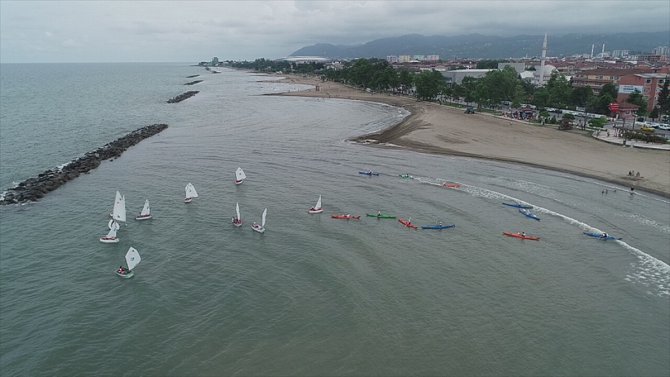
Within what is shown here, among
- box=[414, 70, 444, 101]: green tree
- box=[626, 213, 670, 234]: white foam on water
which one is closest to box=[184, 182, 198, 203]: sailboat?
box=[626, 213, 670, 234]: white foam on water

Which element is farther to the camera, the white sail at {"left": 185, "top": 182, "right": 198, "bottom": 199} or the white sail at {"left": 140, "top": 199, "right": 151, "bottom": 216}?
the white sail at {"left": 185, "top": 182, "right": 198, "bottom": 199}

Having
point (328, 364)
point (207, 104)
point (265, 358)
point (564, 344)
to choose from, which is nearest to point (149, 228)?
point (265, 358)

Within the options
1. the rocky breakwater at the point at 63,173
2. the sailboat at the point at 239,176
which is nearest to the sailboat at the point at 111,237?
the rocky breakwater at the point at 63,173

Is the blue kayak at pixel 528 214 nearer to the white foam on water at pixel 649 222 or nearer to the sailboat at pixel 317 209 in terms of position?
the white foam on water at pixel 649 222

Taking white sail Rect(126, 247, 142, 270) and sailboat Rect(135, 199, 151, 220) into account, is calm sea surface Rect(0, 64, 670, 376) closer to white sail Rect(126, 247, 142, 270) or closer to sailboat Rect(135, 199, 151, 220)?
sailboat Rect(135, 199, 151, 220)

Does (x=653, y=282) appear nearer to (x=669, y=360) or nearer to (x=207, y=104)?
(x=669, y=360)
